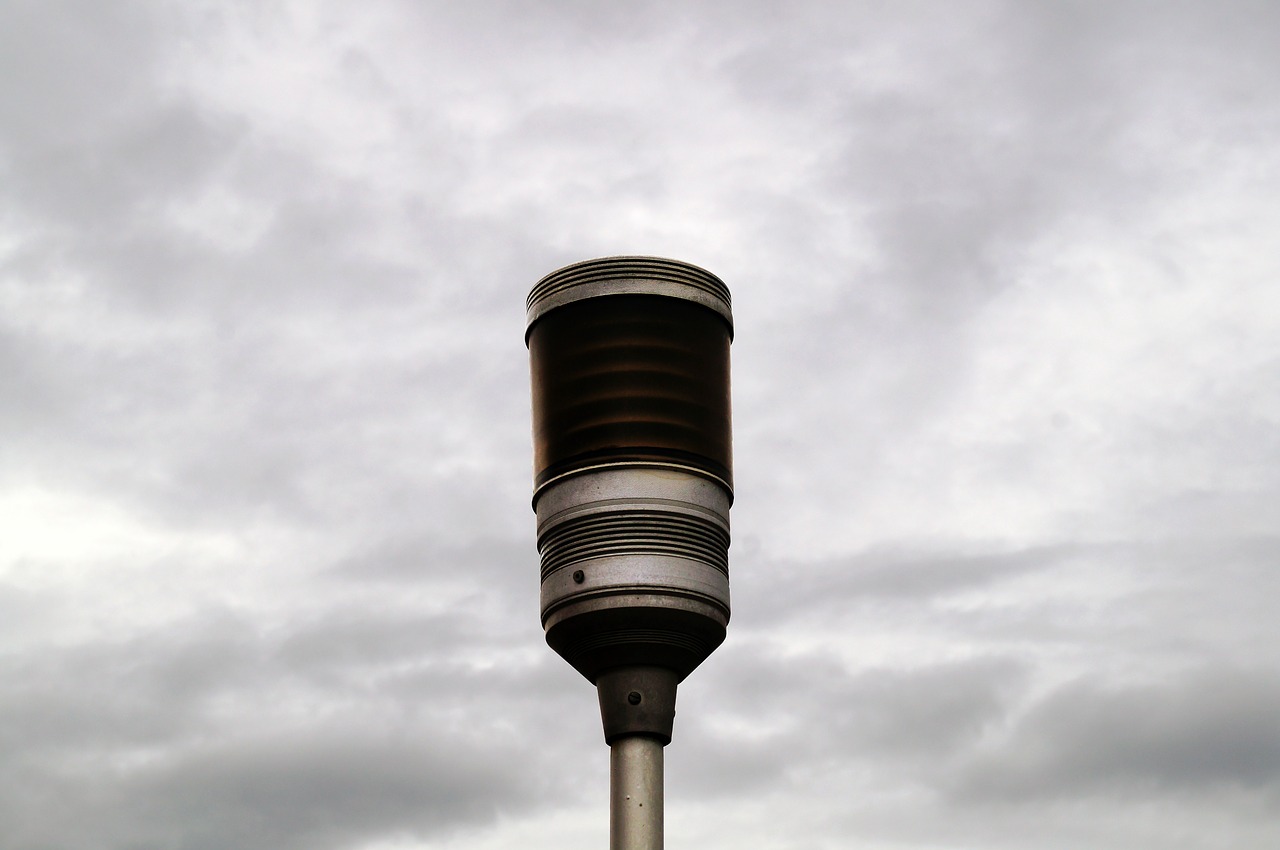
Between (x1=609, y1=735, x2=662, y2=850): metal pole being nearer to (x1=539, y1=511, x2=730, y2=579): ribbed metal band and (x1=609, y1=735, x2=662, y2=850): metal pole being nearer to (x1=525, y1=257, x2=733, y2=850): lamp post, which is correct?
(x1=525, y1=257, x2=733, y2=850): lamp post

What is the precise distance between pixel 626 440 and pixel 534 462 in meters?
1.67

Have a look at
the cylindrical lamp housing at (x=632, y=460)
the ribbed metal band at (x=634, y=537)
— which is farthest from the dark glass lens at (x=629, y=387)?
the ribbed metal band at (x=634, y=537)

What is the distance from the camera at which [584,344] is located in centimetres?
2700

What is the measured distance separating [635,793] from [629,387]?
17.4ft

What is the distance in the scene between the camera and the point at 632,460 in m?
26.1

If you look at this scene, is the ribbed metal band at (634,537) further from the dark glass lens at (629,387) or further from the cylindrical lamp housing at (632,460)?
the dark glass lens at (629,387)

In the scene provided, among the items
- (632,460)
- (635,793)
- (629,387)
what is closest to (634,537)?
(632,460)

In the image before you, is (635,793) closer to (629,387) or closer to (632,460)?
(632,460)

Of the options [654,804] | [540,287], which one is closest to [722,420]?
[540,287]

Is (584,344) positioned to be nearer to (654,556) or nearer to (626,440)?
(626,440)

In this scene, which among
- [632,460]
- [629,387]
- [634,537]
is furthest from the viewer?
[629,387]

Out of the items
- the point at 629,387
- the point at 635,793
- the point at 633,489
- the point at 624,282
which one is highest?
the point at 624,282

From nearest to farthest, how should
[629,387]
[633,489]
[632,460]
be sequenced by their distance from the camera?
[633,489] < [632,460] < [629,387]

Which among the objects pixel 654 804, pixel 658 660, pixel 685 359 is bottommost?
pixel 654 804
